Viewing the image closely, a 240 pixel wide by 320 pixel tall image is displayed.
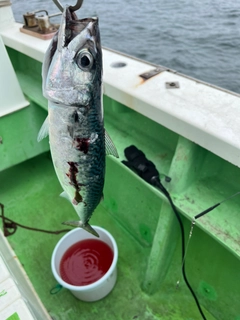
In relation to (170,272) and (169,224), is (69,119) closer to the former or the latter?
(169,224)

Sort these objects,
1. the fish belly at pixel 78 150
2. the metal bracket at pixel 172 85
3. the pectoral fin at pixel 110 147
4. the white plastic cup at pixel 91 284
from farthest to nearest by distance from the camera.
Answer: the white plastic cup at pixel 91 284, the metal bracket at pixel 172 85, the pectoral fin at pixel 110 147, the fish belly at pixel 78 150

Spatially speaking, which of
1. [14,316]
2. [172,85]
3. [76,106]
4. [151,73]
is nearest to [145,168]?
[172,85]

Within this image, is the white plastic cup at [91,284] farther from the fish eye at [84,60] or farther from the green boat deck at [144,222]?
the fish eye at [84,60]

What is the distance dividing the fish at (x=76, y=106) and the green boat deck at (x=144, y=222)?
1.98ft

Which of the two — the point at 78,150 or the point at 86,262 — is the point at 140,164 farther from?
the point at 86,262

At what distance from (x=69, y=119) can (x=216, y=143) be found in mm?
716

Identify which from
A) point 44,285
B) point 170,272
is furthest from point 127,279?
point 44,285

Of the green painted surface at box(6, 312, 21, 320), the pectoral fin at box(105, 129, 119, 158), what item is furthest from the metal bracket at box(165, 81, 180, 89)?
the green painted surface at box(6, 312, 21, 320)

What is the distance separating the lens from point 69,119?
0.91m

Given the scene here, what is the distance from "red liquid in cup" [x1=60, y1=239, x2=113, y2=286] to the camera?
79.0 inches

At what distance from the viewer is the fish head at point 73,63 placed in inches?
30.7

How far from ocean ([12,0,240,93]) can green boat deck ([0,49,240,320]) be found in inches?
122

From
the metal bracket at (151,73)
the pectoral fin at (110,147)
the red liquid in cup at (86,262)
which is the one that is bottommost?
the red liquid in cup at (86,262)

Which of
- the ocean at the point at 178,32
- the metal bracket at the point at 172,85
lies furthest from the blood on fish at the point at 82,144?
the ocean at the point at 178,32
